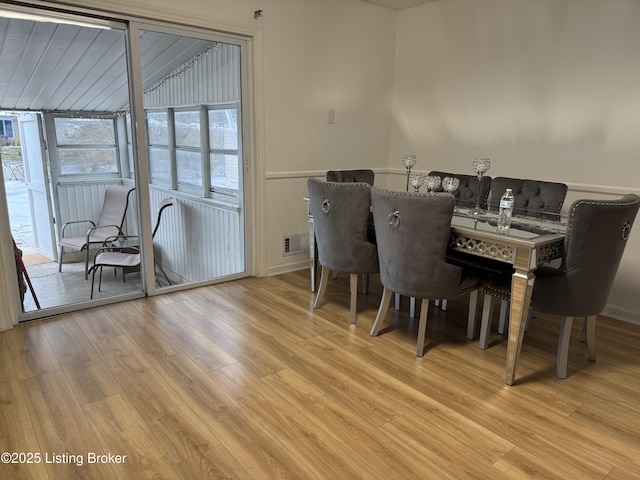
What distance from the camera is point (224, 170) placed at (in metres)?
4.09

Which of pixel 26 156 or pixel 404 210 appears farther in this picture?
pixel 26 156

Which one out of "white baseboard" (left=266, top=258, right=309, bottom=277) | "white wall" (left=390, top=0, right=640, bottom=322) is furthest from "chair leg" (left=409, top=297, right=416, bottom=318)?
"white wall" (left=390, top=0, right=640, bottom=322)

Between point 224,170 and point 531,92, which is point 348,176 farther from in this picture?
point 531,92

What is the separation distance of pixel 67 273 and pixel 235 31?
231cm

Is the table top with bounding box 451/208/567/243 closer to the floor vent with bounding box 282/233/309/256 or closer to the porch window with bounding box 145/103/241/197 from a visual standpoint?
the floor vent with bounding box 282/233/309/256

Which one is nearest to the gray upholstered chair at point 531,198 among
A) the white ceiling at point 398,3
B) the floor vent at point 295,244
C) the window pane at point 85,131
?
the floor vent at point 295,244

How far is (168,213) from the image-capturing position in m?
3.98

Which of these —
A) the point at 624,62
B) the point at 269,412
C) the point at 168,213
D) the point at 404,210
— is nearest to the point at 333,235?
the point at 404,210

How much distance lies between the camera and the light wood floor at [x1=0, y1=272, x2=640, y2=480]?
1.75m

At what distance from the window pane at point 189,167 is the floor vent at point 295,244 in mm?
1016

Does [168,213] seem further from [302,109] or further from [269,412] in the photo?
[269,412]

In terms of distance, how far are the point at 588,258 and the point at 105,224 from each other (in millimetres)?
3327

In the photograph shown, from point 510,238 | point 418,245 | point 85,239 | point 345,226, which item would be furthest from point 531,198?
point 85,239

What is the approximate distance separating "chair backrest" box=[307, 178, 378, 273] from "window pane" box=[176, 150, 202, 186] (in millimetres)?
1588
